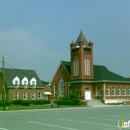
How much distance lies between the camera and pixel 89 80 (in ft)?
191

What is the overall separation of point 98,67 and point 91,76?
4989 millimetres

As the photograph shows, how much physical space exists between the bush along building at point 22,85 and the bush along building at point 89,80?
10.2 m

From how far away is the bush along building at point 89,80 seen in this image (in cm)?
5722

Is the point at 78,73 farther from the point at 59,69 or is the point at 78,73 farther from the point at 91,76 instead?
the point at 59,69

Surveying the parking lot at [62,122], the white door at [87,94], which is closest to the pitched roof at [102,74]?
the white door at [87,94]

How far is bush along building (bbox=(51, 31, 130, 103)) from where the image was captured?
57.2 meters

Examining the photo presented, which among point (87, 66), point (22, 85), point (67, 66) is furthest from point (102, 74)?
point (22, 85)

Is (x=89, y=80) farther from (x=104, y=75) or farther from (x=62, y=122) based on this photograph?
(x=62, y=122)

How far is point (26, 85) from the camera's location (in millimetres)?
68812

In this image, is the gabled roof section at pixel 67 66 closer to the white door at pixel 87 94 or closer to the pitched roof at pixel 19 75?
the white door at pixel 87 94

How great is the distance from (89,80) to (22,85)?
18.3 metres

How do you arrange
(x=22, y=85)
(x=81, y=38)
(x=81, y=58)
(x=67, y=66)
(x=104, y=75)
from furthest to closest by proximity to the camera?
1. (x=22, y=85)
2. (x=67, y=66)
3. (x=81, y=38)
4. (x=104, y=75)
5. (x=81, y=58)

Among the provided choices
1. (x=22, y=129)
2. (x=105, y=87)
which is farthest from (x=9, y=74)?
(x=22, y=129)

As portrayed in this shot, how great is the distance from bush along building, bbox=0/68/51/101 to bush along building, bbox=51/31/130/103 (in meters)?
10.2
